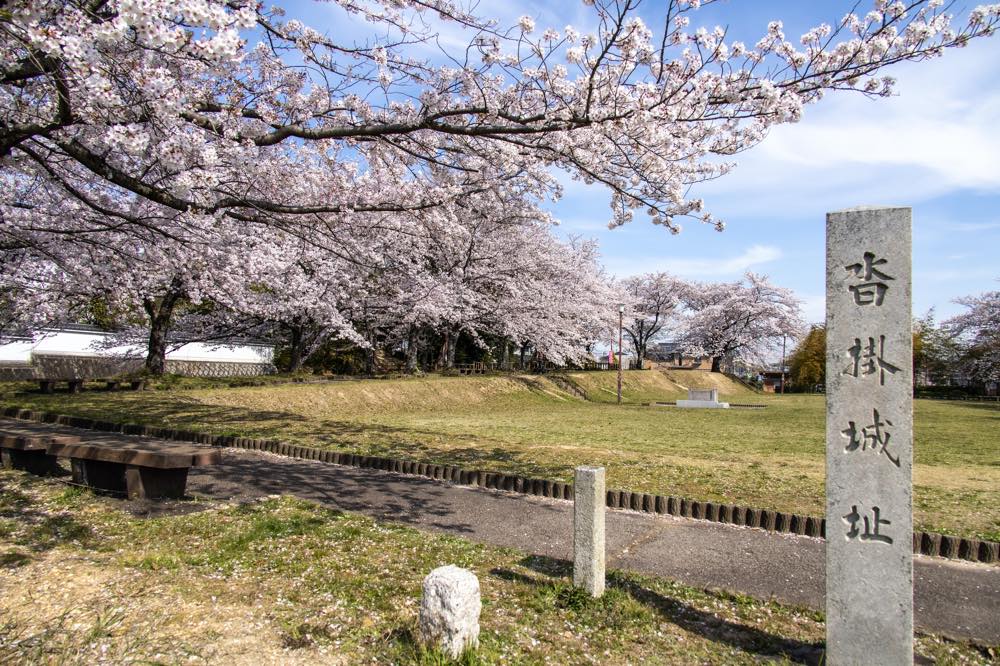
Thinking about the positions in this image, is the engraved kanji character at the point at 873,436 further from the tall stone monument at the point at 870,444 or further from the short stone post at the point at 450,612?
the short stone post at the point at 450,612

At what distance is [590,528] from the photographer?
3.99 m

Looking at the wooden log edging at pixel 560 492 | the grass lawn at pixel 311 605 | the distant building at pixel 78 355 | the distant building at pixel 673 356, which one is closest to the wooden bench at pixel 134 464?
the grass lawn at pixel 311 605

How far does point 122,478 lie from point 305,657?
4338 mm

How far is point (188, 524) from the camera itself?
5348 mm

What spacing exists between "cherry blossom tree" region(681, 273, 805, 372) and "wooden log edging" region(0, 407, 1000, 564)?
46870 mm

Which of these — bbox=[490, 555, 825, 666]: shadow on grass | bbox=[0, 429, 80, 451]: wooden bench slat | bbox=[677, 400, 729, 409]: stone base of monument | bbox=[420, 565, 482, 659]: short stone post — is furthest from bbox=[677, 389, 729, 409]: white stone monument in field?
bbox=[420, 565, 482, 659]: short stone post

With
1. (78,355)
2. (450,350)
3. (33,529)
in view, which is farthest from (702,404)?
(33,529)

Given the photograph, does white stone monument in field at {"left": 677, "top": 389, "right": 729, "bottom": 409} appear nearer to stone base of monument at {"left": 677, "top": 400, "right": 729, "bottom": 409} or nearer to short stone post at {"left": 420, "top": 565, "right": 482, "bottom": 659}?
stone base of monument at {"left": 677, "top": 400, "right": 729, "bottom": 409}

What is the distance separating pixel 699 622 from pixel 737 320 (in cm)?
5259

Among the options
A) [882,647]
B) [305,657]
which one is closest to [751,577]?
[882,647]

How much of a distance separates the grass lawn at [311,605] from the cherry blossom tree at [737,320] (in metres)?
49.7

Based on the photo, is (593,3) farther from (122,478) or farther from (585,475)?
(122,478)

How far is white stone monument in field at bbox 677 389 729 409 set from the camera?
2827 centimetres

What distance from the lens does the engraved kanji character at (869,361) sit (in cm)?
323
